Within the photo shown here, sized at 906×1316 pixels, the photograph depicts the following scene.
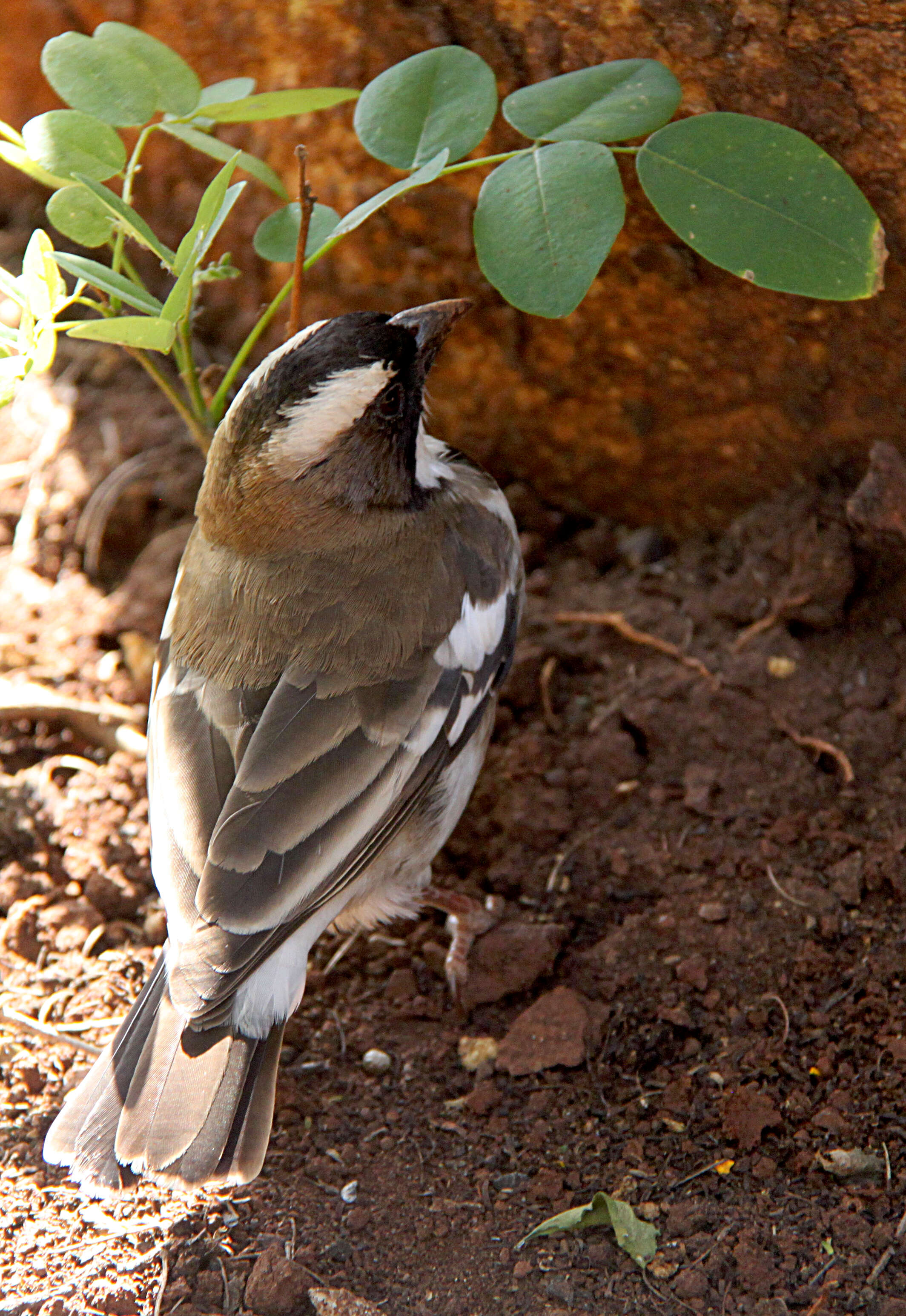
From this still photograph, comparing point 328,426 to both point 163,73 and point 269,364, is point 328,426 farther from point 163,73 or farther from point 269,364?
point 163,73

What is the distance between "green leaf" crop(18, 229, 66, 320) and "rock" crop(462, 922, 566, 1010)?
1947mm

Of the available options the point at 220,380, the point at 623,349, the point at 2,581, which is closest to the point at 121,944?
the point at 2,581

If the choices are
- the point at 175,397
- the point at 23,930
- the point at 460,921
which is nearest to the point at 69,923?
the point at 23,930

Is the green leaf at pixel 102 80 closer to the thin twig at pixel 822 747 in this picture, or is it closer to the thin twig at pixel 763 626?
the thin twig at pixel 763 626

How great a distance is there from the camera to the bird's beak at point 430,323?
10.8 feet

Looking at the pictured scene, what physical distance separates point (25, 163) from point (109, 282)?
0.42 m

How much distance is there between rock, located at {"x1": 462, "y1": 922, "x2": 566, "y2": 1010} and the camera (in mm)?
3242

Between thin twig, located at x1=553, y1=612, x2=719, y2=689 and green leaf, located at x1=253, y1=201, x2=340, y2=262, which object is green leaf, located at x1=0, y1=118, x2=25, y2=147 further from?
thin twig, located at x1=553, y1=612, x2=719, y2=689

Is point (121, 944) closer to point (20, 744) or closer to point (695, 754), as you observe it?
point (20, 744)

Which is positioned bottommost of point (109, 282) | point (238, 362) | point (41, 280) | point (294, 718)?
point (294, 718)

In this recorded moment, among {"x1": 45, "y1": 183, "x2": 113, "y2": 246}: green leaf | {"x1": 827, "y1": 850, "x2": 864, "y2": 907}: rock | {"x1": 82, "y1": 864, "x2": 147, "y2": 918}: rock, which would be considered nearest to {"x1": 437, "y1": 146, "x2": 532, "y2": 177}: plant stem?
{"x1": 45, "y1": 183, "x2": 113, "y2": 246}: green leaf

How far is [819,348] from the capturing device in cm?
366

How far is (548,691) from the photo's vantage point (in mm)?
3982

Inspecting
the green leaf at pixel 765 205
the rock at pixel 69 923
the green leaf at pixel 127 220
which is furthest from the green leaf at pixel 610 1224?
the green leaf at pixel 127 220
